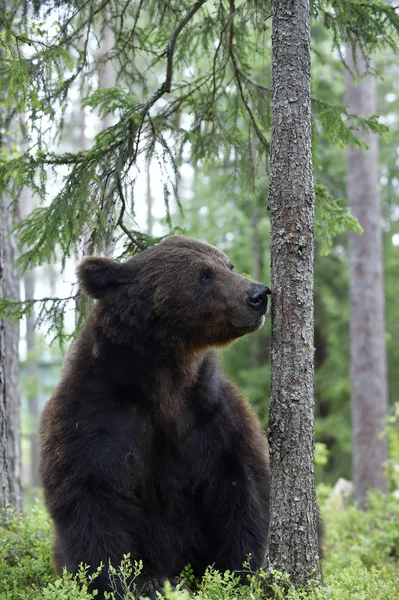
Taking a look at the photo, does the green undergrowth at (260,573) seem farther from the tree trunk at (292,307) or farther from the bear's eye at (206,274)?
the bear's eye at (206,274)

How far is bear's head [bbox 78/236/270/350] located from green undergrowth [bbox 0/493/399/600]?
1649 mm

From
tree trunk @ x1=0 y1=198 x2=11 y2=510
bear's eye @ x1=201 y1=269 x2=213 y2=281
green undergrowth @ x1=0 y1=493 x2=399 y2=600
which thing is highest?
bear's eye @ x1=201 y1=269 x2=213 y2=281

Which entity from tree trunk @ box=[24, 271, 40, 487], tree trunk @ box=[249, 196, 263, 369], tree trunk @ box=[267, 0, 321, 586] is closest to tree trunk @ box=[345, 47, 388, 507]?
tree trunk @ box=[249, 196, 263, 369]

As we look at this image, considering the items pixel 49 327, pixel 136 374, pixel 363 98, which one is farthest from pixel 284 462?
pixel 363 98

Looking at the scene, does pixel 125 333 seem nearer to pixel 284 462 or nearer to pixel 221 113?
pixel 284 462

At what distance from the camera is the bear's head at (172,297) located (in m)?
5.24

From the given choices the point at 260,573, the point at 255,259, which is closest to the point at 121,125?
the point at 260,573

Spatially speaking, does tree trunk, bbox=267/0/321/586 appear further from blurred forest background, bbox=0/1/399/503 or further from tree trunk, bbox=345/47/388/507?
tree trunk, bbox=345/47/388/507

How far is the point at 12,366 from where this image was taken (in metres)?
9.10

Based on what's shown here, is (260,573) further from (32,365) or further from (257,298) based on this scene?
(32,365)

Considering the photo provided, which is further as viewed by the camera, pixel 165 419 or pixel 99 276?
pixel 99 276

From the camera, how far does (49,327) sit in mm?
6238

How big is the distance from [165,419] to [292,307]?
4.97 ft

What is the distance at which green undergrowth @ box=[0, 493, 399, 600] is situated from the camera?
4.14 meters
